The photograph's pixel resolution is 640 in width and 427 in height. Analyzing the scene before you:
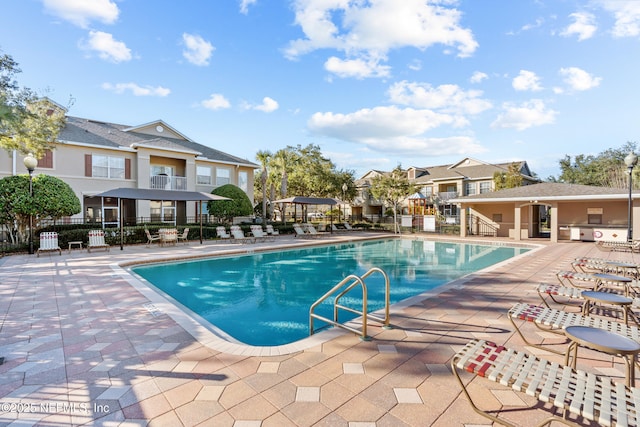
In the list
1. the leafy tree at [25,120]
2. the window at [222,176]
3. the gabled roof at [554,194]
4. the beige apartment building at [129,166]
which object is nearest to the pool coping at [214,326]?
the leafy tree at [25,120]

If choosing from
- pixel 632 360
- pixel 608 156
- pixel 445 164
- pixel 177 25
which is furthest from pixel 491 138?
pixel 608 156

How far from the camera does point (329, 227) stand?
82.5ft

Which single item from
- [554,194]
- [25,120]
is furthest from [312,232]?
[25,120]

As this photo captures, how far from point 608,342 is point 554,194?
19.5 m

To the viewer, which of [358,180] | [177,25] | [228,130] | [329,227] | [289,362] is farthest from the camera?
[358,180]

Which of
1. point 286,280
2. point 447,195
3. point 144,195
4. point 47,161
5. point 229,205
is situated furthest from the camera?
point 447,195

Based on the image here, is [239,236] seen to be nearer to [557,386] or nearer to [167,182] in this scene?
[167,182]

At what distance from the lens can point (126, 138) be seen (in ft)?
68.5

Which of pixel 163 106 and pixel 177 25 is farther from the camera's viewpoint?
pixel 163 106

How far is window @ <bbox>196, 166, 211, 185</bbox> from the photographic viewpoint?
2309 centimetres

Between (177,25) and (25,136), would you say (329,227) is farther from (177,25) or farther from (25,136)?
(25,136)

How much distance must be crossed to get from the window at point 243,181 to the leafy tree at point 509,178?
23699 millimetres

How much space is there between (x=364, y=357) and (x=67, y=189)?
1580 centimetres

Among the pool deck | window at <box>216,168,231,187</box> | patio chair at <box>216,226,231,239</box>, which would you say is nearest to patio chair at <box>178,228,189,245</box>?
patio chair at <box>216,226,231,239</box>
